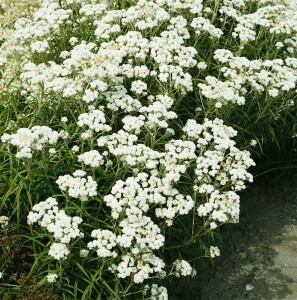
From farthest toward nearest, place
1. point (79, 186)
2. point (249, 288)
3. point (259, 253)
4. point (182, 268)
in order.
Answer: point (259, 253) → point (249, 288) → point (182, 268) → point (79, 186)

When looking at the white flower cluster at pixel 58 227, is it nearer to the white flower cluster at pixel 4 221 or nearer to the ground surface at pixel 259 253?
the white flower cluster at pixel 4 221

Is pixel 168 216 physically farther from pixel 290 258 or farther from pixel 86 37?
pixel 86 37

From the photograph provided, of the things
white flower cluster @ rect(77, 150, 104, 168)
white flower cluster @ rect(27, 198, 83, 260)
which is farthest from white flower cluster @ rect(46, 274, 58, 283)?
white flower cluster @ rect(77, 150, 104, 168)

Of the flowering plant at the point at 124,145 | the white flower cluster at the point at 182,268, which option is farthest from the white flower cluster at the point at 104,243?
the white flower cluster at the point at 182,268

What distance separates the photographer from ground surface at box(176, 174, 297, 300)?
525 cm

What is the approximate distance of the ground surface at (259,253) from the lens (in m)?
5.25

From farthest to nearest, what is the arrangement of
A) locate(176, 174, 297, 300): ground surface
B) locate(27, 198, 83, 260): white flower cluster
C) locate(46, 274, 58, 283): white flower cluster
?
locate(176, 174, 297, 300): ground surface < locate(46, 274, 58, 283): white flower cluster < locate(27, 198, 83, 260): white flower cluster

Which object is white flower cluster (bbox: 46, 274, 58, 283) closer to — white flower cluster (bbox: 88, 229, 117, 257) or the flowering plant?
the flowering plant

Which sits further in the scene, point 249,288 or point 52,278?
point 249,288

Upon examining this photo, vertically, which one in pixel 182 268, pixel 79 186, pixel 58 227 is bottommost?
pixel 182 268

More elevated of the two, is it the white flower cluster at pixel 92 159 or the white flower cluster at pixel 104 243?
the white flower cluster at pixel 92 159

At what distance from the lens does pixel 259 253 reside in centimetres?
566

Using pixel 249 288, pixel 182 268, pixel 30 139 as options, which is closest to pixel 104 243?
pixel 182 268

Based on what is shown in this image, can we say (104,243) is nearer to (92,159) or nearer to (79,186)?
(79,186)
